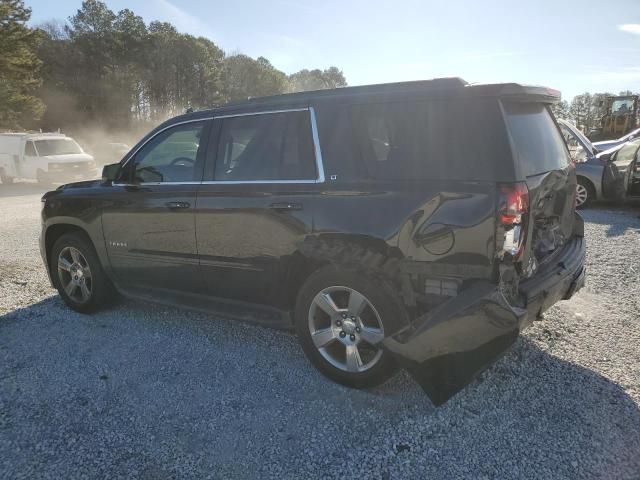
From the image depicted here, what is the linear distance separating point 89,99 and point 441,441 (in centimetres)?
5728

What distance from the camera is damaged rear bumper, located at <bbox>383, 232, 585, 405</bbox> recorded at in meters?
2.55

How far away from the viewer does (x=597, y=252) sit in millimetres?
6445

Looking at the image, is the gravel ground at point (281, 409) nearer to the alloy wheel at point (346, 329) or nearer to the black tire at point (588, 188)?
the alloy wheel at point (346, 329)

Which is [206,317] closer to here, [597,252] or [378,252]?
[378,252]

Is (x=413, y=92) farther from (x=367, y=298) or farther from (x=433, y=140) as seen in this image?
(x=367, y=298)

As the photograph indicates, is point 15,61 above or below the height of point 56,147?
above

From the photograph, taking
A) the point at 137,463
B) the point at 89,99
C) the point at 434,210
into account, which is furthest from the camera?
the point at 89,99

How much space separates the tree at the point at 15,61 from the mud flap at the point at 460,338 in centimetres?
3179

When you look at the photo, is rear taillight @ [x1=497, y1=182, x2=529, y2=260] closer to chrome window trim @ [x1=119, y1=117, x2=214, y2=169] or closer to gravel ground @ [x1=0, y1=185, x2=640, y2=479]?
gravel ground @ [x1=0, y1=185, x2=640, y2=479]

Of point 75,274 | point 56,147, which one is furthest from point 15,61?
point 75,274

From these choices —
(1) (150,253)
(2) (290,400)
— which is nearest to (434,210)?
(2) (290,400)

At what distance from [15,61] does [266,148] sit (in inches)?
1198

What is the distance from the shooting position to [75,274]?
187 inches

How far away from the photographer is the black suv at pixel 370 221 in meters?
2.64
